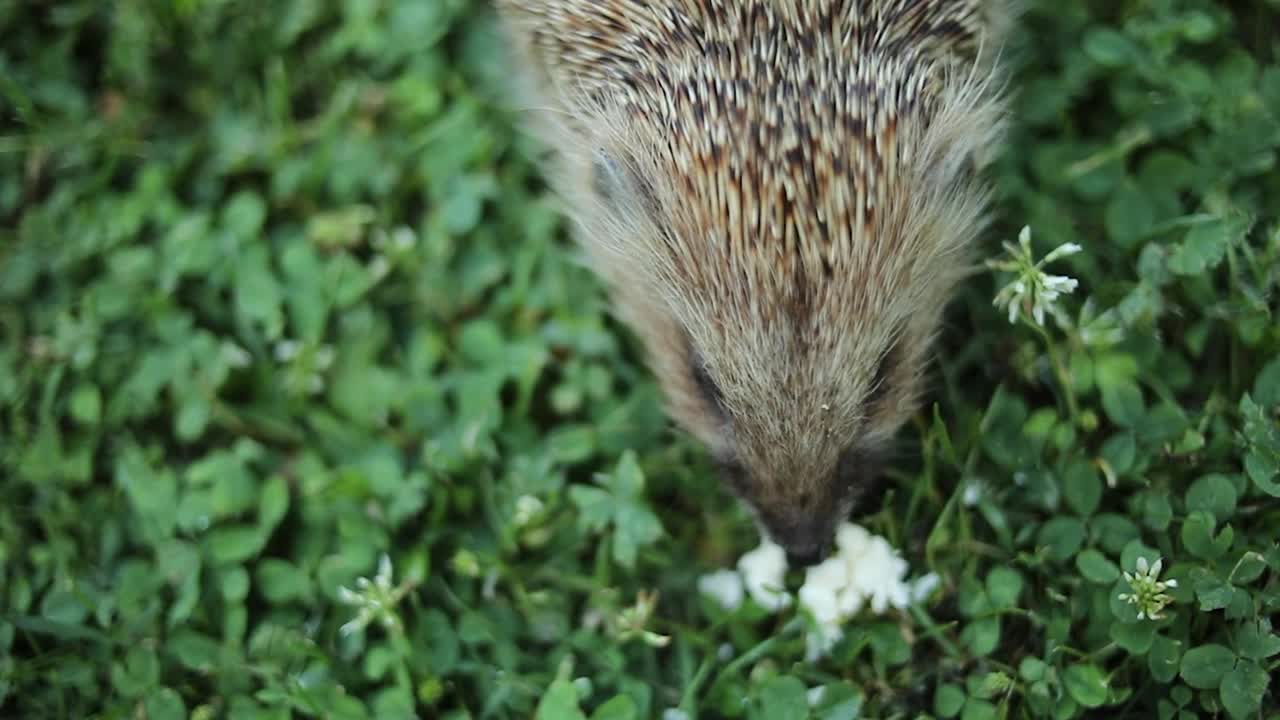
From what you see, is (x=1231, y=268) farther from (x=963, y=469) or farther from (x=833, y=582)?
(x=833, y=582)

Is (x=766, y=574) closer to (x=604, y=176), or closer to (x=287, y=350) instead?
(x=604, y=176)

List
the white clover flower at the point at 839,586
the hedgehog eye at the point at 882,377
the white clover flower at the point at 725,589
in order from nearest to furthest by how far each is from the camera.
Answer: the hedgehog eye at the point at 882,377
the white clover flower at the point at 839,586
the white clover flower at the point at 725,589

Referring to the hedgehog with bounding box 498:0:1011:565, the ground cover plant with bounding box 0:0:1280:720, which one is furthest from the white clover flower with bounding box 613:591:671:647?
the hedgehog with bounding box 498:0:1011:565

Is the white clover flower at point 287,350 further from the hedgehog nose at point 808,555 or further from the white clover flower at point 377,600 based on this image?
the hedgehog nose at point 808,555

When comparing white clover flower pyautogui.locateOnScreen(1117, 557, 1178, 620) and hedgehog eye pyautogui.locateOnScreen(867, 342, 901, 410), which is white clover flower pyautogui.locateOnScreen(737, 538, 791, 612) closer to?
hedgehog eye pyautogui.locateOnScreen(867, 342, 901, 410)

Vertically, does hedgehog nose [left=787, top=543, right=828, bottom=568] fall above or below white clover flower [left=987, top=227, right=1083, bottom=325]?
below

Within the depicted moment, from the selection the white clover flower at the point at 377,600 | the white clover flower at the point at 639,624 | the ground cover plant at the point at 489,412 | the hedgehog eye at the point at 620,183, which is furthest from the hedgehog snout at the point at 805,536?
the white clover flower at the point at 377,600

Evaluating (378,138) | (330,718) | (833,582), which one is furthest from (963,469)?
(378,138)
